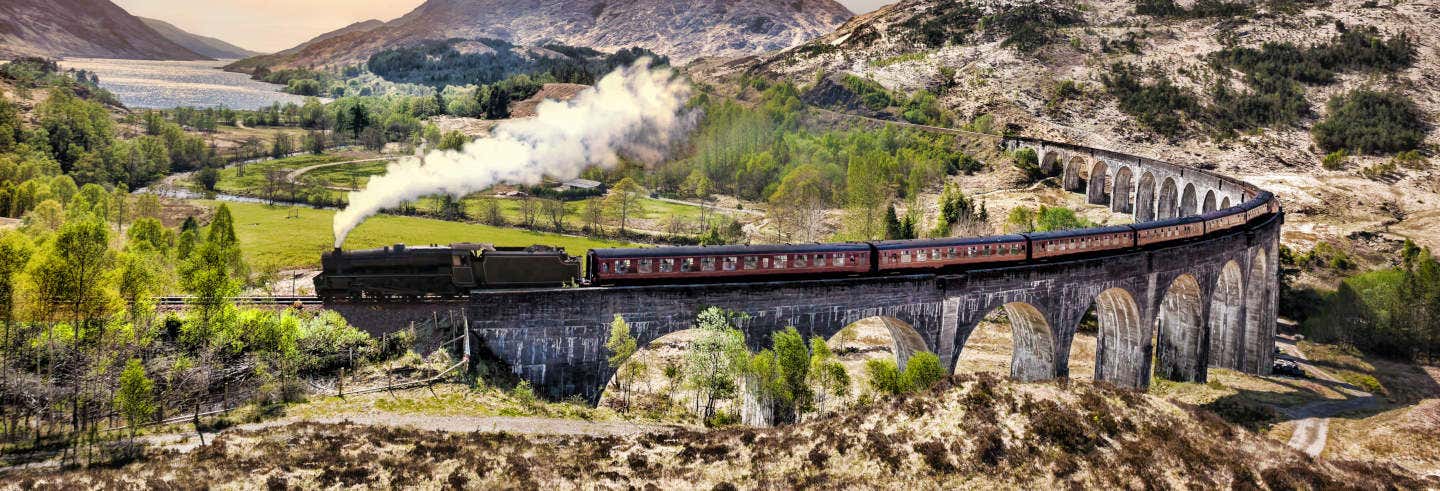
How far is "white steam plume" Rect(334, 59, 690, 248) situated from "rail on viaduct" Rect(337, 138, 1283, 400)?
7.22 m

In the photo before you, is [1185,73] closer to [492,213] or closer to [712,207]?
[712,207]

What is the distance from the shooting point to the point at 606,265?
35594mm

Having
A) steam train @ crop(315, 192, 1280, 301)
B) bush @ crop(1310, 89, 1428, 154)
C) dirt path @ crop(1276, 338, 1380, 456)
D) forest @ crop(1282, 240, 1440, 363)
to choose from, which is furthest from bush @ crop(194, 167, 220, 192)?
bush @ crop(1310, 89, 1428, 154)

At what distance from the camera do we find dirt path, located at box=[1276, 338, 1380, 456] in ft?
142

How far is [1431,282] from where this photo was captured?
65250mm

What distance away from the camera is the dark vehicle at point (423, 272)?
120ft

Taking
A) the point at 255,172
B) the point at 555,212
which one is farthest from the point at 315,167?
the point at 555,212

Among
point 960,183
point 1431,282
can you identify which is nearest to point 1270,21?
point 960,183

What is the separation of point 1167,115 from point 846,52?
62.1 m

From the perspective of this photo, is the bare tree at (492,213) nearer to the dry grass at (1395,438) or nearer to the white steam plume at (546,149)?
the white steam plume at (546,149)

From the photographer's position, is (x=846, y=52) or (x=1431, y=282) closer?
(x=1431, y=282)

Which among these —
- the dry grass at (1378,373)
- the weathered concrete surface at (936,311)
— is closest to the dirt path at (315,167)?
the weathered concrete surface at (936,311)

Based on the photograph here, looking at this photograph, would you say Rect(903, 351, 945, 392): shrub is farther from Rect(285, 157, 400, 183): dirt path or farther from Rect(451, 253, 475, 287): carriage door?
Rect(285, 157, 400, 183): dirt path

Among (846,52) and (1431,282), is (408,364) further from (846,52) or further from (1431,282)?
(846,52)
